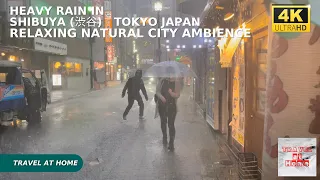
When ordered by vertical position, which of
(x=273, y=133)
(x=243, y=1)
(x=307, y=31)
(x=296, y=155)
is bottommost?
(x=296, y=155)

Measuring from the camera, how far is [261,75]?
5.79m

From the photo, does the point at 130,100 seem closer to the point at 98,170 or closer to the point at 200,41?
the point at 200,41

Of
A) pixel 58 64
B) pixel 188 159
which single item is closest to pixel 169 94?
pixel 188 159

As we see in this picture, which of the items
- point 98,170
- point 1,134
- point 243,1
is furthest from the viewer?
point 1,134

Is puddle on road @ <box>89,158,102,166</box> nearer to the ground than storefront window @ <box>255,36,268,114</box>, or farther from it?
nearer to the ground

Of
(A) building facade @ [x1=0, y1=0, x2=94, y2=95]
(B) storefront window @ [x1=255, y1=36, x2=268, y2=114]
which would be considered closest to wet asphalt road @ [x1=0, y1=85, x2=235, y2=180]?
(B) storefront window @ [x1=255, y1=36, x2=268, y2=114]

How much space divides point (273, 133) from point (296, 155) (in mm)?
402

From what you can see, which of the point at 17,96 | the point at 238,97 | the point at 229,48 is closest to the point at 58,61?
the point at 17,96

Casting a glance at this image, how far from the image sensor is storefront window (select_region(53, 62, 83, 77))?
24.0 meters

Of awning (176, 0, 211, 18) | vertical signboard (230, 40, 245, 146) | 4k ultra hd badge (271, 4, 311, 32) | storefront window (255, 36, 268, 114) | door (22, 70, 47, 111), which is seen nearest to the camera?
4k ultra hd badge (271, 4, 311, 32)

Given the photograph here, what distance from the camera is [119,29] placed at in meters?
5.43

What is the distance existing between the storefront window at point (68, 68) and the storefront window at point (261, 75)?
65.2ft

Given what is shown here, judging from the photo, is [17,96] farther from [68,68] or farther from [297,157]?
[68,68]

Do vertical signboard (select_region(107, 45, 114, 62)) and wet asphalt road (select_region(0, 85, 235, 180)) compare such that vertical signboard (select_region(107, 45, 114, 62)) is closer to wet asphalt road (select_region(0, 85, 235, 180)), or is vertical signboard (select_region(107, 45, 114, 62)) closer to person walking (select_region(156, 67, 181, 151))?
wet asphalt road (select_region(0, 85, 235, 180))
